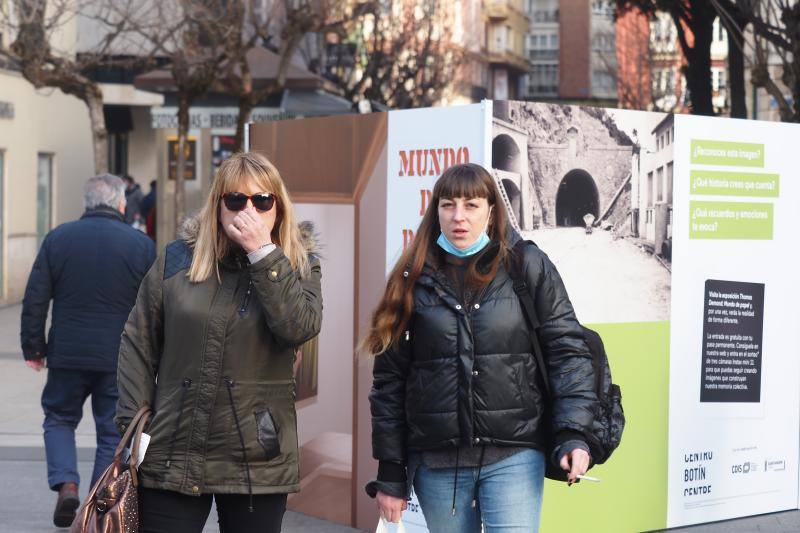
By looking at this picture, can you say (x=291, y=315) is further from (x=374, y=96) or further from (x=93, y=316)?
(x=374, y=96)

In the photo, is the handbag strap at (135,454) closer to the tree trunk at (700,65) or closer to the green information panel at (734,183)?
the green information panel at (734,183)

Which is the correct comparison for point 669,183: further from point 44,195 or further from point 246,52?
point 44,195

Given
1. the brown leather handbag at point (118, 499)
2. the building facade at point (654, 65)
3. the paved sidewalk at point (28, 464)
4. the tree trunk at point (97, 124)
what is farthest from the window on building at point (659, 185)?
the building facade at point (654, 65)

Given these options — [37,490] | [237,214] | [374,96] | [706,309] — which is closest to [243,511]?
[237,214]

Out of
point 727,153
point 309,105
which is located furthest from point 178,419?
point 309,105

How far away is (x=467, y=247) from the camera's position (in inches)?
167

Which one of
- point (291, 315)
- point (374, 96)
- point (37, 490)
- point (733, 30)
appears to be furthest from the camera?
point (374, 96)

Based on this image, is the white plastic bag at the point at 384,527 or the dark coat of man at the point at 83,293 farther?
the dark coat of man at the point at 83,293

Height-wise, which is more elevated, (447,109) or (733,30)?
(733,30)

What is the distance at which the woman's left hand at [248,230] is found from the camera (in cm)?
408

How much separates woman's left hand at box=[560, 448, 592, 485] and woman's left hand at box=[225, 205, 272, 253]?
108 centimetres

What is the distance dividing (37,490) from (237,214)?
4802mm

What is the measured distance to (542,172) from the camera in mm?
6414

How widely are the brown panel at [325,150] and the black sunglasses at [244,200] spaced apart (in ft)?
9.18
